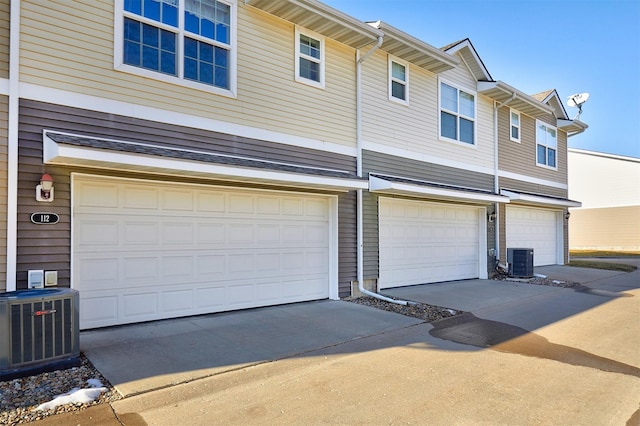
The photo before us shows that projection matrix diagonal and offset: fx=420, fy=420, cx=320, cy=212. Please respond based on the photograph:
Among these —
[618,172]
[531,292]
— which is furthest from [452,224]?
[618,172]

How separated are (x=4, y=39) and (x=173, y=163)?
262 cm

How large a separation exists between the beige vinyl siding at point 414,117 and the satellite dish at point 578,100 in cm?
722

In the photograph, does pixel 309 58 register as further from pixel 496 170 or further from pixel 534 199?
pixel 534 199

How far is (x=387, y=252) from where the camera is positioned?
10.5 m

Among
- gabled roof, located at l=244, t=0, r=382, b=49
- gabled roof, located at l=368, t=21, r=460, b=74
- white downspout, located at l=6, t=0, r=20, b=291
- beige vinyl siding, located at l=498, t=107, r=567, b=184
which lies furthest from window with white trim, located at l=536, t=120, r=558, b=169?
white downspout, located at l=6, t=0, r=20, b=291

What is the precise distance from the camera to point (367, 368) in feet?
16.7

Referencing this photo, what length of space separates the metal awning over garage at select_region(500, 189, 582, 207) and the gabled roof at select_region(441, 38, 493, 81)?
3805 millimetres

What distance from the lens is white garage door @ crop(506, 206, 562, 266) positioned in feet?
49.4

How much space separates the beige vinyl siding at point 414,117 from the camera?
10.2 meters

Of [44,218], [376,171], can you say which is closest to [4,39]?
[44,218]

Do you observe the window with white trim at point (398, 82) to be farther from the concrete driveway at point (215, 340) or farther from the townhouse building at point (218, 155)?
the concrete driveway at point (215, 340)

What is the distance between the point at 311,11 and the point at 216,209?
14.1 feet

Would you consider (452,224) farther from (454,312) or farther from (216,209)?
(216,209)

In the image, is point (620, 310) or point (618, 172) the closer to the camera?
point (620, 310)
